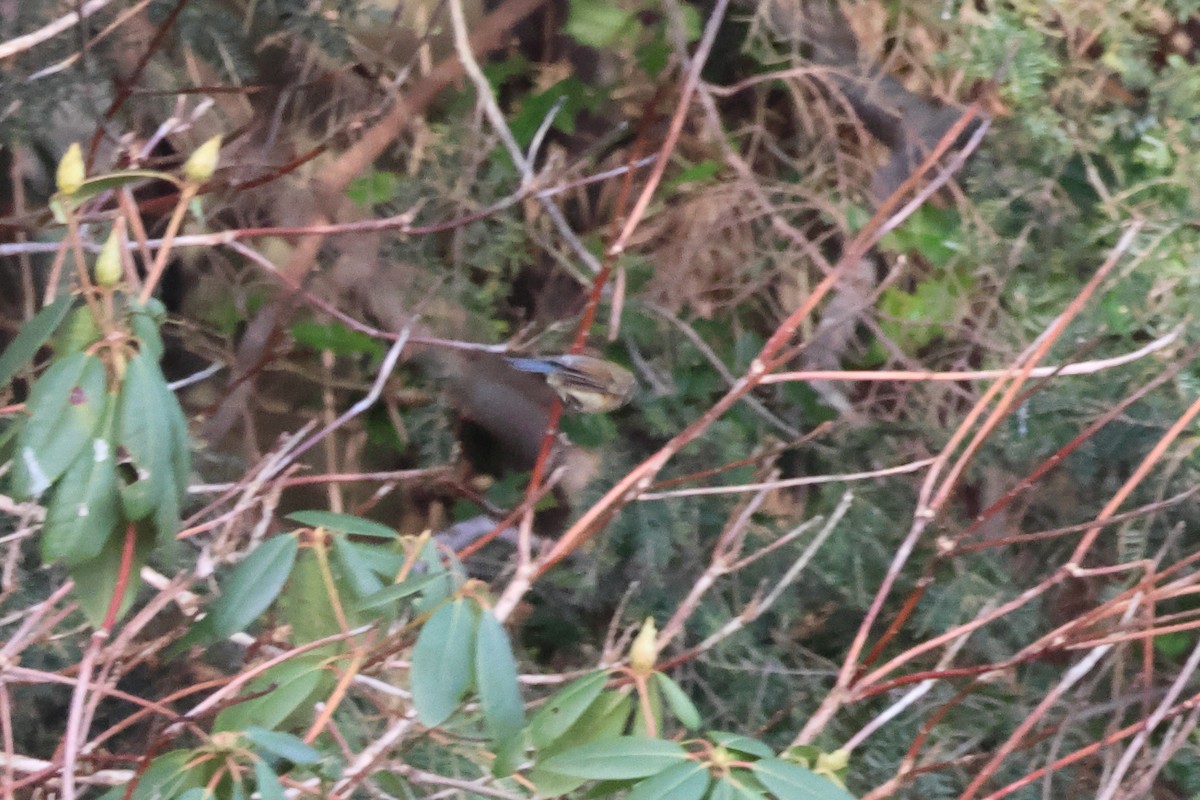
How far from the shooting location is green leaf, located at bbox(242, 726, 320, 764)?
1.45 ft

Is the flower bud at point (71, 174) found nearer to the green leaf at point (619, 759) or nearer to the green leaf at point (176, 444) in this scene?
the green leaf at point (176, 444)

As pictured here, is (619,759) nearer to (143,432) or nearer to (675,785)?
(675,785)

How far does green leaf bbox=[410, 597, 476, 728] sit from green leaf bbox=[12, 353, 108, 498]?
0.18 metres

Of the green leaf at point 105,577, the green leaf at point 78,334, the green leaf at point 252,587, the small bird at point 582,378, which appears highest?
the green leaf at point 78,334

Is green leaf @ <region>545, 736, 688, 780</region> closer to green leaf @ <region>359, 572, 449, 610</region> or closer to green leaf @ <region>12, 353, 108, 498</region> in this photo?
green leaf @ <region>359, 572, 449, 610</region>

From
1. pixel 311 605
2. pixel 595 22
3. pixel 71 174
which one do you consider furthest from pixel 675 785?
pixel 595 22

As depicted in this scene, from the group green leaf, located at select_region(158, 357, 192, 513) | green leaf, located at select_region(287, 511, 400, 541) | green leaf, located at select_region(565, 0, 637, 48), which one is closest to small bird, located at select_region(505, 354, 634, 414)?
green leaf, located at select_region(287, 511, 400, 541)

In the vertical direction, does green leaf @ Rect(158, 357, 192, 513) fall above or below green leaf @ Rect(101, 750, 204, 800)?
above

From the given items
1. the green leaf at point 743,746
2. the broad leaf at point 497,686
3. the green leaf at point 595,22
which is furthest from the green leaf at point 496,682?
the green leaf at point 595,22

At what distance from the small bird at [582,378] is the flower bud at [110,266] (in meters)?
0.44

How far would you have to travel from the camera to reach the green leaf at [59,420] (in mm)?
431

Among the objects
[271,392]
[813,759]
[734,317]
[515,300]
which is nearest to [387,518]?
[271,392]

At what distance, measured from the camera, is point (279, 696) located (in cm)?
52

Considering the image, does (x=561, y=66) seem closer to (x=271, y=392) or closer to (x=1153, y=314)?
(x=271, y=392)
